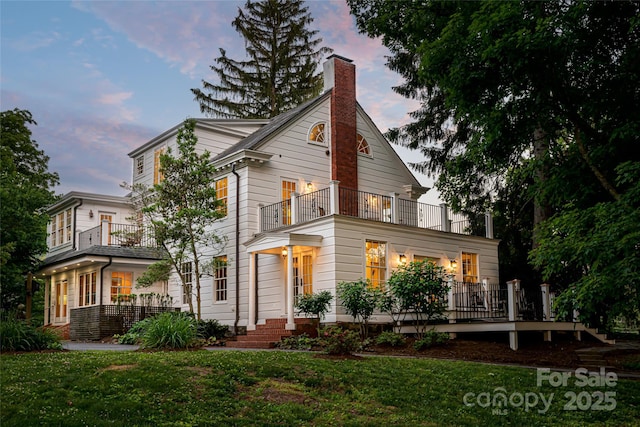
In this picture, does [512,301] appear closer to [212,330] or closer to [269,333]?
[269,333]

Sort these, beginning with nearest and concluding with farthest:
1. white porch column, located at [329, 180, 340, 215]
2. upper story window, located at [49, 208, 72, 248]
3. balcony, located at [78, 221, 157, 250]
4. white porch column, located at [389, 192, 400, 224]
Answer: white porch column, located at [329, 180, 340, 215], white porch column, located at [389, 192, 400, 224], balcony, located at [78, 221, 157, 250], upper story window, located at [49, 208, 72, 248]

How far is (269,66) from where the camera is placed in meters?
39.0

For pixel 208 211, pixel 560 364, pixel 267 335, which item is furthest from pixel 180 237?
pixel 560 364

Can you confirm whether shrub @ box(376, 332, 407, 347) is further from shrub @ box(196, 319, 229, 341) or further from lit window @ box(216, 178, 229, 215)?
lit window @ box(216, 178, 229, 215)

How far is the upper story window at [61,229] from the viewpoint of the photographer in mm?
30078

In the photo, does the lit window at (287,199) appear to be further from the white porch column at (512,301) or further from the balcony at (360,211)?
the white porch column at (512,301)

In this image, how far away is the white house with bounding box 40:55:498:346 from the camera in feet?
61.7

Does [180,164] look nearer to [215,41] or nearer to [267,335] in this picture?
[267,335]

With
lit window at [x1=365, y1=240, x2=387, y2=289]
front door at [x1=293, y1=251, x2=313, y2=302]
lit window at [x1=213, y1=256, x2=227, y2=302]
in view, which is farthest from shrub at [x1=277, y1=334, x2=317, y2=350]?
lit window at [x1=213, y1=256, x2=227, y2=302]

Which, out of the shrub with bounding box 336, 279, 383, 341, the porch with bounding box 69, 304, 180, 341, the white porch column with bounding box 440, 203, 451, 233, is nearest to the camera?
the shrub with bounding box 336, 279, 383, 341

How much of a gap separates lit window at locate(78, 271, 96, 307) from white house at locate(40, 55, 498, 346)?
0.14 m

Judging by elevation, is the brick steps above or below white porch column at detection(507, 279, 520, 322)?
below

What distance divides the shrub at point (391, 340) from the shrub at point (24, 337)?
7.92m

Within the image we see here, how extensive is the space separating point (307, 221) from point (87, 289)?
40.1 feet
